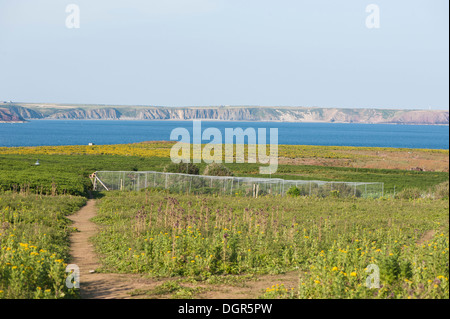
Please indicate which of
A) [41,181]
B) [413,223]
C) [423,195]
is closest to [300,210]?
[413,223]

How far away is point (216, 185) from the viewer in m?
30.1

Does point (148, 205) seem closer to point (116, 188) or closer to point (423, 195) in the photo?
point (116, 188)

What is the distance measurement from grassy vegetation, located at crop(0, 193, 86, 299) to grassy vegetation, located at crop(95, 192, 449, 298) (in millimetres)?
1413

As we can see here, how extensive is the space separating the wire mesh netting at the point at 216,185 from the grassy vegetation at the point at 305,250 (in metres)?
8.77

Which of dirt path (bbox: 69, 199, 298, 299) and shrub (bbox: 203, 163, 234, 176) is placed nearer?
dirt path (bbox: 69, 199, 298, 299)

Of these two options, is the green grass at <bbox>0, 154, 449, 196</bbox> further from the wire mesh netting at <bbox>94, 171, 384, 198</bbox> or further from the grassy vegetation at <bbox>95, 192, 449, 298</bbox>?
the grassy vegetation at <bbox>95, 192, 449, 298</bbox>

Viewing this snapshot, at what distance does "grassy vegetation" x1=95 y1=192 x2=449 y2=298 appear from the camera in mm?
8237

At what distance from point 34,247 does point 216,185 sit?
2098 cm

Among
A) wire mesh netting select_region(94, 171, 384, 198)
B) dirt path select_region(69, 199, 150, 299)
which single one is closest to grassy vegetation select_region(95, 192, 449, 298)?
dirt path select_region(69, 199, 150, 299)

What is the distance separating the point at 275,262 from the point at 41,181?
2019 centimetres

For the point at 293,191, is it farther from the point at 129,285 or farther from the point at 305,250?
the point at 129,285

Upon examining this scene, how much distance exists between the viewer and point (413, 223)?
57.3ft

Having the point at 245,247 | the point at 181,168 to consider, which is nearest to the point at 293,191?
the point at 181,168
